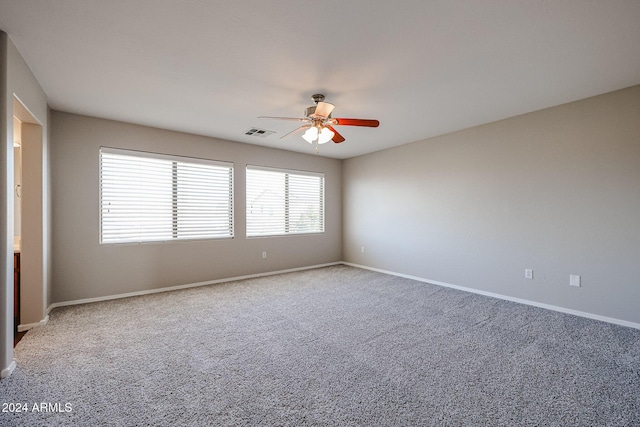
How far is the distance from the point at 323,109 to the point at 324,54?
23.1 inches

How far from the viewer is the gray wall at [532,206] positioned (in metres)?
3.06

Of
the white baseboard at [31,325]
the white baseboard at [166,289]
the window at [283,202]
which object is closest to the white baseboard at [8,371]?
the white baseboard at [31,325]

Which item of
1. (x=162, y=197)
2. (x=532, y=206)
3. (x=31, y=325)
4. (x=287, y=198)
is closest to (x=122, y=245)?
(x=162, y=197)

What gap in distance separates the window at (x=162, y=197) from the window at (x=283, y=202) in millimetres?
463

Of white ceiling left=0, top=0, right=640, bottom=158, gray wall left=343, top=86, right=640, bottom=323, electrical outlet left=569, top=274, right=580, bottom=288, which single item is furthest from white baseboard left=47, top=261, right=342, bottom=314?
electrical outlet left=569, top=274, right=580, bottom=288

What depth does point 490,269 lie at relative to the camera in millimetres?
4109

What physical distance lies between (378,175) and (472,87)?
292 cm

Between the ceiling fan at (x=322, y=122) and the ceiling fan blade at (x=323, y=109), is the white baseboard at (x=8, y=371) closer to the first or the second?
the ceiling fan at (x=322, y=122)

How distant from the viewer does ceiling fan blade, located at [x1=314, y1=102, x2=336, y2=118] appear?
109 inches

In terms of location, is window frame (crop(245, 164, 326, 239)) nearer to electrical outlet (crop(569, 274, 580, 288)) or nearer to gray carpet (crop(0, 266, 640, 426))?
gray carpet (crop(0, 266, 640, 426))

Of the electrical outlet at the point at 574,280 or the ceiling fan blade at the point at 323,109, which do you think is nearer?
the ceiling fan blade at the point at 323,109

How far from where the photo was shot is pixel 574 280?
3352 mm

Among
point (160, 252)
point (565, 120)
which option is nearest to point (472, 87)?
point (565, 120)

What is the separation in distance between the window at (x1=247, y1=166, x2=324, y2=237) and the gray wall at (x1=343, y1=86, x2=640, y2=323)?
1596 mm
